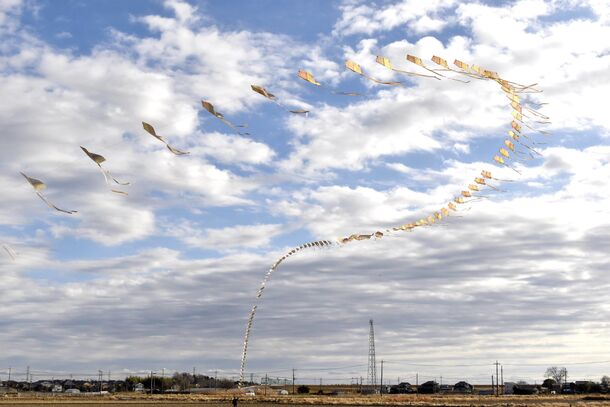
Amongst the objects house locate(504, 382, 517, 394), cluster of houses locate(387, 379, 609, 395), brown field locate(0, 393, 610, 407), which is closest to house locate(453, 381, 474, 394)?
cluster of houses locate(387, 379, 609, 395)

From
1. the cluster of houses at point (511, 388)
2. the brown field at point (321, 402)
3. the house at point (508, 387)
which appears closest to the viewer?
the brown field at point (321, 402)

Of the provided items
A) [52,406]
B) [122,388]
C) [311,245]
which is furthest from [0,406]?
[122,388]

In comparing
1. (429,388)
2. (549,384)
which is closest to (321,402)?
(429,388)

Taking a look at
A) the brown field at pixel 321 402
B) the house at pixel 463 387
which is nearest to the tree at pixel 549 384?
the house at pixel 463 387

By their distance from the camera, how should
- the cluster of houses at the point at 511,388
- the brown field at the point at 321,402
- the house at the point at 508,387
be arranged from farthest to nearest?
the house at the point at 508,387 → the cluster of houses at the point at 511,388 → the brown field at the point at 321,402

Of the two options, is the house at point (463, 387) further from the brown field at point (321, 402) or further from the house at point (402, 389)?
the brown field at point (321, 402)

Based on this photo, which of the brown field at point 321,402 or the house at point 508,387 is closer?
the brown field at point 321,402

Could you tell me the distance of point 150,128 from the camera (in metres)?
15.5

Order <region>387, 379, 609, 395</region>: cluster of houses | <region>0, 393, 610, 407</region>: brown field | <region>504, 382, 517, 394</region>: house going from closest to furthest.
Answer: <region>0, 393, 610, 407</region>: brown field
<region>387, 379, 609, 395</region>: cluster of houses
<region>504, 382, 517, 394</region>: house

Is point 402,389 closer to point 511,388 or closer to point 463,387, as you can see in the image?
point 463,387

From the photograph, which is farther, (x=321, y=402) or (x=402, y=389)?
(x=402, y=389)

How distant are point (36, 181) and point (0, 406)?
243ft

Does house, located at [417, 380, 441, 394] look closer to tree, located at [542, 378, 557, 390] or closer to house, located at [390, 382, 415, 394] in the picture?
house, located at [390, 382, 415, 394]

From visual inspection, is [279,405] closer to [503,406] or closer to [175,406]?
[175,406]
